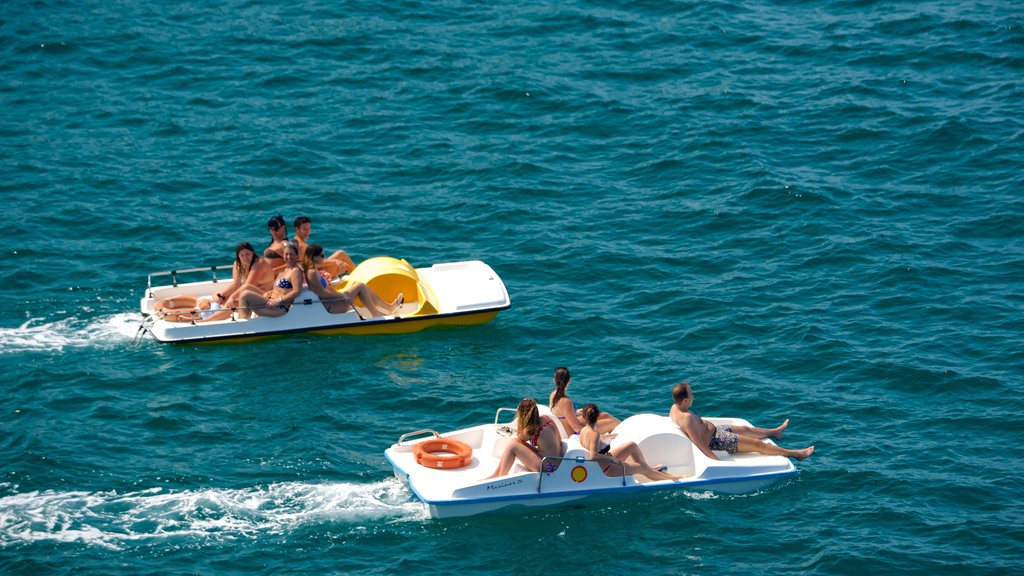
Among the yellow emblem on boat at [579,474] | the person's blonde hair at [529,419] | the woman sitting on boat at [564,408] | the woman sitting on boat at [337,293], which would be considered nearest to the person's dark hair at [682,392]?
the woman sitting on boat at [564,408]

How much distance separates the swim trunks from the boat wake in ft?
14.5

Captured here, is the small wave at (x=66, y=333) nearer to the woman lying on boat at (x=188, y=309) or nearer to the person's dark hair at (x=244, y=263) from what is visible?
the woman lying on boat at (x=188, y=309)

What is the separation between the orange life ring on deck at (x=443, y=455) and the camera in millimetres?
18594

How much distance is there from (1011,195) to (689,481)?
12.7 metres

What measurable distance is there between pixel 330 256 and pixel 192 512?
808 cm

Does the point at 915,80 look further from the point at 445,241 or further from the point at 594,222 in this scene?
the point at 445,241

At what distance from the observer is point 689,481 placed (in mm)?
18516

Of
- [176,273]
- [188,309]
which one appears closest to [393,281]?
[188,309]

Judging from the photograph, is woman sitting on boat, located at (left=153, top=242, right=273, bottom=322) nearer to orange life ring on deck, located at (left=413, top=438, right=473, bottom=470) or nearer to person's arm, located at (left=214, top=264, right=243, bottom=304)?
person's arm, located at (left=214, top=264, right=243, bottom=304)

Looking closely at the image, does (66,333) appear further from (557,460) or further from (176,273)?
(557,460)

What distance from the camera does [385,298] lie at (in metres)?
23.9

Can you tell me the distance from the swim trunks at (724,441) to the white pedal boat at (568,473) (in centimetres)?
14

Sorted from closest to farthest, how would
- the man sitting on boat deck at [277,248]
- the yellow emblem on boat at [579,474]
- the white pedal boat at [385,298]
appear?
1. the yellow emblem on boat at [579,474]
2. the white pedal boat at [385,298]
3. the man sitting on boat deck at [277,248]

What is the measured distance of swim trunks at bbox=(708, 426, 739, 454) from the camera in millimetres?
19172
